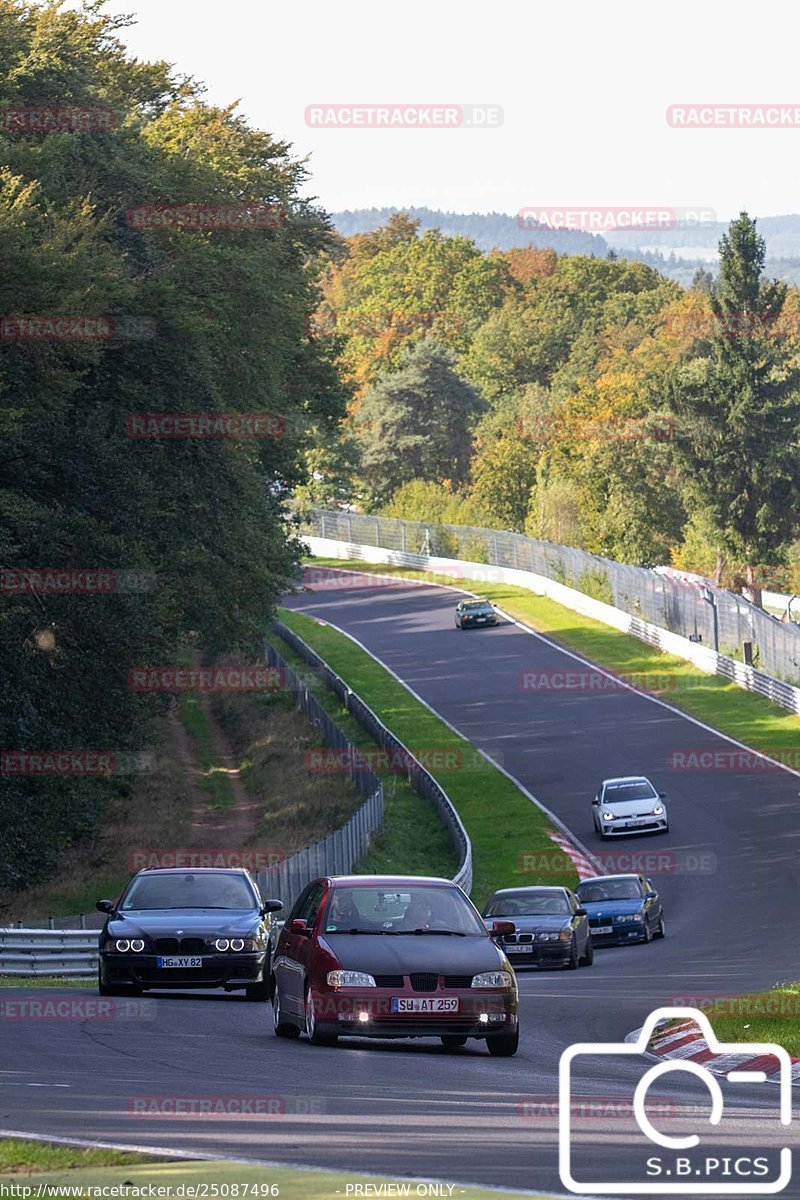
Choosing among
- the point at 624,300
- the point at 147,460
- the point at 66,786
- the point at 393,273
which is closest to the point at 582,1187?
the point at 66,786

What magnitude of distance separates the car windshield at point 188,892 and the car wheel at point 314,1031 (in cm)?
505

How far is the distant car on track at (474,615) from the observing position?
8275cm

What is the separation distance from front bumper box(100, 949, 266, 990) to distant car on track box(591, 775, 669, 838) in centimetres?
2637

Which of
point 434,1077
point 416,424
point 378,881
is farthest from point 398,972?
point 416,424

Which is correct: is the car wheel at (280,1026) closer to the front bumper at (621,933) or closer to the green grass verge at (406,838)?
the front bumper at (621,933)

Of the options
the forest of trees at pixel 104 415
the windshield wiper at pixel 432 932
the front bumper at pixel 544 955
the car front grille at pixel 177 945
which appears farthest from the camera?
the forest of trees at pixel 104 415

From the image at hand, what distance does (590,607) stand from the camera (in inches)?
3292

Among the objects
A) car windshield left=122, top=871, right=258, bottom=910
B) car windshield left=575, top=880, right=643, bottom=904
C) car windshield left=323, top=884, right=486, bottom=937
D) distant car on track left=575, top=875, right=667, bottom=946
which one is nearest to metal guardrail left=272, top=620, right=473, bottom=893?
car windshield left=575, top=880, right=643, bottom=904

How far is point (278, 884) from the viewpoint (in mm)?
29688

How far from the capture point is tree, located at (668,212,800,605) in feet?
325

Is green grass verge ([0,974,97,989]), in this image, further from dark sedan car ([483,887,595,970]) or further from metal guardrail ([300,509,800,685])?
metal guardrail ([300,509,800,685])

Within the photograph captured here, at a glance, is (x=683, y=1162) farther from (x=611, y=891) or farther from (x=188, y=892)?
(x=611, y=891)

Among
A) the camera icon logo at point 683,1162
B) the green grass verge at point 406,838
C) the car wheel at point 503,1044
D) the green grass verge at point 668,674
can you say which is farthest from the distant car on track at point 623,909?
the green grass verge at point 668,674

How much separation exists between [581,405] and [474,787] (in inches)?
3073
